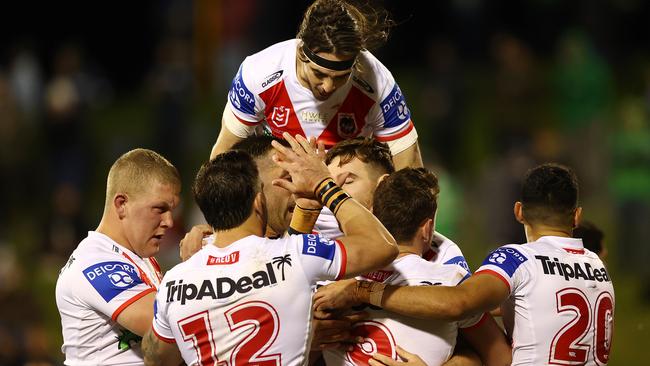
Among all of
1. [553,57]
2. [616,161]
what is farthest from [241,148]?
[553,57]

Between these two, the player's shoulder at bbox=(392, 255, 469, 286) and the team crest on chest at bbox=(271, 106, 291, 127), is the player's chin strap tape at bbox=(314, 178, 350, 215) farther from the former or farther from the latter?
the team crest on chest at bbox=(271, 106, 291, 127)

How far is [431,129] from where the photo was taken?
16.7 meters

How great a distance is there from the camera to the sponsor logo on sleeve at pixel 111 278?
517cm

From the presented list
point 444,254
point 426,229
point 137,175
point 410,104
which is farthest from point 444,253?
point 410,104

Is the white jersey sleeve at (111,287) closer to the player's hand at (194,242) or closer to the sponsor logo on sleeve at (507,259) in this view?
the player's hand at (194,242)

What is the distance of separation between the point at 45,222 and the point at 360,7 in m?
10.4

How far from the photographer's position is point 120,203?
5512 mm

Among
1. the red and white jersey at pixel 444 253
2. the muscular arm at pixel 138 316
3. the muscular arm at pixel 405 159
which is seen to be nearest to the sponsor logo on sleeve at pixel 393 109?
the muscular arm at pixel 405 159

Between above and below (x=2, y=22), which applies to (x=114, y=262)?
above

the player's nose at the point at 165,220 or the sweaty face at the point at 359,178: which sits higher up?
the sweaty face at the point at 359,178

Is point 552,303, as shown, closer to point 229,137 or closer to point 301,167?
point 301,167

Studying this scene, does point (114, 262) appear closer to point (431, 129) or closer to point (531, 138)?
point (531, 138)

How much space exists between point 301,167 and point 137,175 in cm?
94

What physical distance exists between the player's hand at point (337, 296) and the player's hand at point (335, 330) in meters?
0.06
